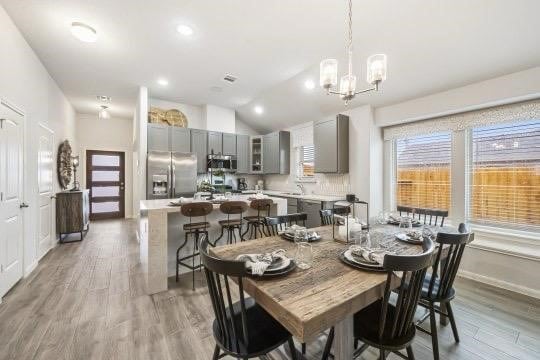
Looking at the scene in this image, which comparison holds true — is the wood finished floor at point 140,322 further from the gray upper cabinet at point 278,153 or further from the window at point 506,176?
the gray upper cabinet at point 278,153

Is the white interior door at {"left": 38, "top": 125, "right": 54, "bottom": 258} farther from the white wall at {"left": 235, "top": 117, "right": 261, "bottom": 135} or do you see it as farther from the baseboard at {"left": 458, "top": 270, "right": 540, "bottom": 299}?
the baseboard at {"left": 458, "top": 270, "right": 540, "bottom": 299}

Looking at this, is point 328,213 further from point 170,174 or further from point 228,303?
point 170,174

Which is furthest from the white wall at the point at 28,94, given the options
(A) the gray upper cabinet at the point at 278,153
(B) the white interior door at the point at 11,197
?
(A) the gray upper cabinet at the point at 278,153

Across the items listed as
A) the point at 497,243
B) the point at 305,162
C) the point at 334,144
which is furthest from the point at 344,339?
the point at 305,162

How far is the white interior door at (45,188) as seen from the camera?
377 centimetres

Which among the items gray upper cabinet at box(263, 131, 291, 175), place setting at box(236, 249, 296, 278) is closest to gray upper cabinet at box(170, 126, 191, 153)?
gray upper cabinet at box(263, 131, 291, 175)

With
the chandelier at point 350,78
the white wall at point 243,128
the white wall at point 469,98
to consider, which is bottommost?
the chandelier at point 350,78

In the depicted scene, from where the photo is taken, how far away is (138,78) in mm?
4277

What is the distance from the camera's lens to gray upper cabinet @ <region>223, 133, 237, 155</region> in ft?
19.1

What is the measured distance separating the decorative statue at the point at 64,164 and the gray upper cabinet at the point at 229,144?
3.34m

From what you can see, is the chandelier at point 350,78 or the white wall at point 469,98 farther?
the white wall at point 469,98

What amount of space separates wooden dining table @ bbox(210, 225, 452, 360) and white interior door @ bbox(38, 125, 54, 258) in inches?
156

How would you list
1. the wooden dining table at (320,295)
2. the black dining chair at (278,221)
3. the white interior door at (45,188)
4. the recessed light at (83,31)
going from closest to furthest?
the wooden dining table at (320,295), the black dining chair at (278,221), the recessed light at (83,31), the white interior door at (45,188)

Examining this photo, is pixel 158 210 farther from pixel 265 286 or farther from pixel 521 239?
pixel 521 239
